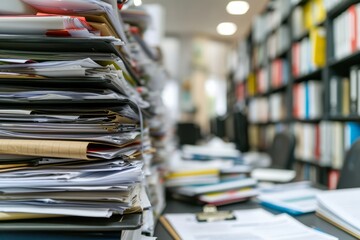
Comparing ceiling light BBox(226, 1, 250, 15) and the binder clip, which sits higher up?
ceiling light BBox(226, 1, 250, 15)

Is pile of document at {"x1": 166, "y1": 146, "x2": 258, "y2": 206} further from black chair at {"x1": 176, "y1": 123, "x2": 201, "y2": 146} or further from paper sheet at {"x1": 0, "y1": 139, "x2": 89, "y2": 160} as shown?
black chair at {"x1": 176, "y1": 123, "x2": 201, "y2": 146}

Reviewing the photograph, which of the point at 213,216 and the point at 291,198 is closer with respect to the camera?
the point at 213,216

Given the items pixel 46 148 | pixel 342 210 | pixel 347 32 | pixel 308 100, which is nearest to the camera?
pixel 46 148

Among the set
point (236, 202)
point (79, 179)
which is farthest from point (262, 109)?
point (79, 179)

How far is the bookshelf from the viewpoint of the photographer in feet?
6.34

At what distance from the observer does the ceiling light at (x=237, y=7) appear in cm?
88

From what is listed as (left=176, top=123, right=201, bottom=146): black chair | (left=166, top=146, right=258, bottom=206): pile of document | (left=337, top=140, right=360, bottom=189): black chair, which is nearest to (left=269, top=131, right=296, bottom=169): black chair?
(left=176, top=123, right=201, bottom=146): black chair

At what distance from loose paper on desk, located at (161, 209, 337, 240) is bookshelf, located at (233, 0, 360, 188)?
51.0 inches

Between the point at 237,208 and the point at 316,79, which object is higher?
the point at 316,79

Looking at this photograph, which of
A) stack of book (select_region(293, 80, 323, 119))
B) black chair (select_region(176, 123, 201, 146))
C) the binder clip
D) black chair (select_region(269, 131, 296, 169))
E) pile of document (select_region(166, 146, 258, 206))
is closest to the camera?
the binder clip

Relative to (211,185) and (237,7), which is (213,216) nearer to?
(211,185)

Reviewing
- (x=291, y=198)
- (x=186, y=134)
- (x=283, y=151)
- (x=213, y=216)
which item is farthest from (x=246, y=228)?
(x=186, y=134)

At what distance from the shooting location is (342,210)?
75 cm

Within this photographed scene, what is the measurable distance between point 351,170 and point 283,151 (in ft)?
4.20
